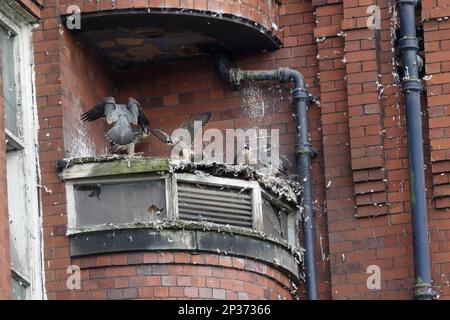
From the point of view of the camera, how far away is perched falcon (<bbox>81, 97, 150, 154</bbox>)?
2605cm

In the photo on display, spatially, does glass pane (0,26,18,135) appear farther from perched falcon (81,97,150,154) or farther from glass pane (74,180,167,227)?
glass pane (74,180,167,227)

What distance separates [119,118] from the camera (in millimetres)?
26094

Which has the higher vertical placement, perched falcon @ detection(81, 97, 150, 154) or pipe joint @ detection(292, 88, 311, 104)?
pipe joint @ detection(292, 88, 311, 104)

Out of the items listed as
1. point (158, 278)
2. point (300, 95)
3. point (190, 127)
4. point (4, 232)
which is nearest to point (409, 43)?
point (300, 95)

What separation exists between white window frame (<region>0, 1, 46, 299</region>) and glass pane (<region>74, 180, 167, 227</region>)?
0.42 m

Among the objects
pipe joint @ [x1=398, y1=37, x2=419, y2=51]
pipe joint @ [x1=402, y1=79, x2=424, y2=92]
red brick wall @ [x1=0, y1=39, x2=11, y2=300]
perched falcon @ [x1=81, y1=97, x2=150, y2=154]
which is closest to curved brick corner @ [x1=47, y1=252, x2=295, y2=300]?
red brick wall @ [x1=0, y1=39, x2=11, y2=300]

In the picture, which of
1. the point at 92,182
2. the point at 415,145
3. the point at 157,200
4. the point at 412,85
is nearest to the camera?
the point at 157,200

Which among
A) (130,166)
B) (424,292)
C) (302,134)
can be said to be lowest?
(424,292)

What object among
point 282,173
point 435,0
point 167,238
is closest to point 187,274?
point 167,238

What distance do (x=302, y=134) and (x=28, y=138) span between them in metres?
2.77

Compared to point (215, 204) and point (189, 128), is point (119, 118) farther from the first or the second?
point (215, 204)

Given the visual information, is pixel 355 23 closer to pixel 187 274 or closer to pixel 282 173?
pixel 282 173

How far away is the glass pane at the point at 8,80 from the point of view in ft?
84.2
